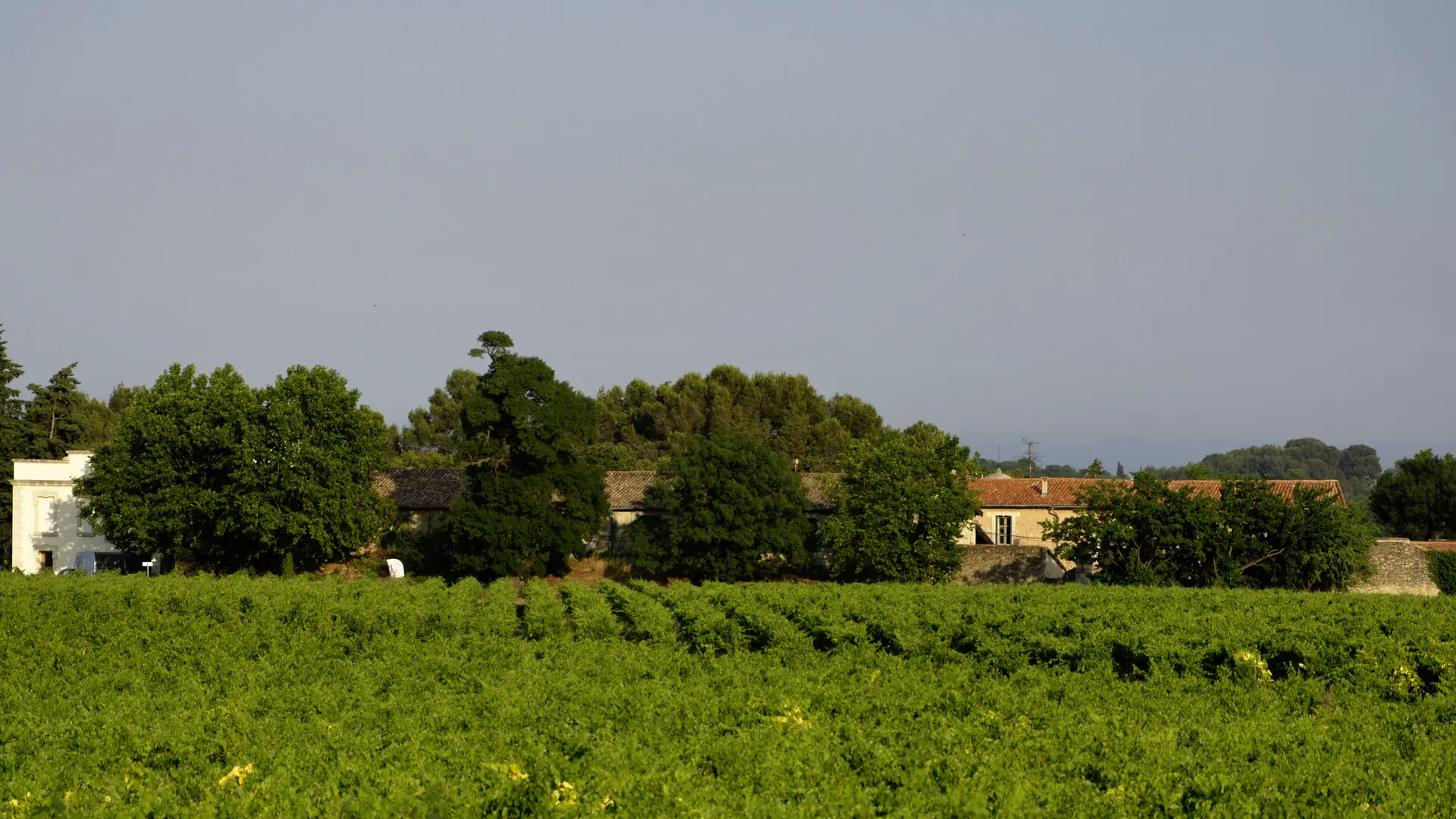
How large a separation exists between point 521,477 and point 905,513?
14.6 m

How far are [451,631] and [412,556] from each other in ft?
77.7

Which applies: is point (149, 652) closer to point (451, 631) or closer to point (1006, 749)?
point (451, 631)

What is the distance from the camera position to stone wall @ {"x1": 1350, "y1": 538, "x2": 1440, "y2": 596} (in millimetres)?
43688

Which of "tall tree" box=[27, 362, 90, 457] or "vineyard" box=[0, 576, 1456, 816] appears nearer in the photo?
"vineyard" box=[0, 576, 1456, 816]

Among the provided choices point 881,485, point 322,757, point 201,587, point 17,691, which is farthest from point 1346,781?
point 881,485

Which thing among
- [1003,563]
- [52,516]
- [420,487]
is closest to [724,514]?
[1003,563]

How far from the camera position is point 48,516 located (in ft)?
172

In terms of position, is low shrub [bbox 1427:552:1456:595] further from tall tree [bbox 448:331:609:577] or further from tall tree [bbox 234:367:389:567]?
tall tree [bbox 234:367:389:567]

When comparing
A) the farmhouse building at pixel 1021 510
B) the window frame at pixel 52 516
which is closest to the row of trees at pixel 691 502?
the farmhouse building at pixel 1021 510

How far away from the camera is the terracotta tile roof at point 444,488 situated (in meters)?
52.0

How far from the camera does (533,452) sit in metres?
44.2

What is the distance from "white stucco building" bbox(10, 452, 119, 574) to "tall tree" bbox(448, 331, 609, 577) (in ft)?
62.7

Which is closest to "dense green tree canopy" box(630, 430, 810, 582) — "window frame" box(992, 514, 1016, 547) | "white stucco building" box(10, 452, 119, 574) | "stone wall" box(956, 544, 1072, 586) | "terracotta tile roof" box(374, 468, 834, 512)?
"terracotta tile roof" box(374, 468, 834, 512)

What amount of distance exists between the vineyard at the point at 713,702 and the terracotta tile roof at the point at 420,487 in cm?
2066
